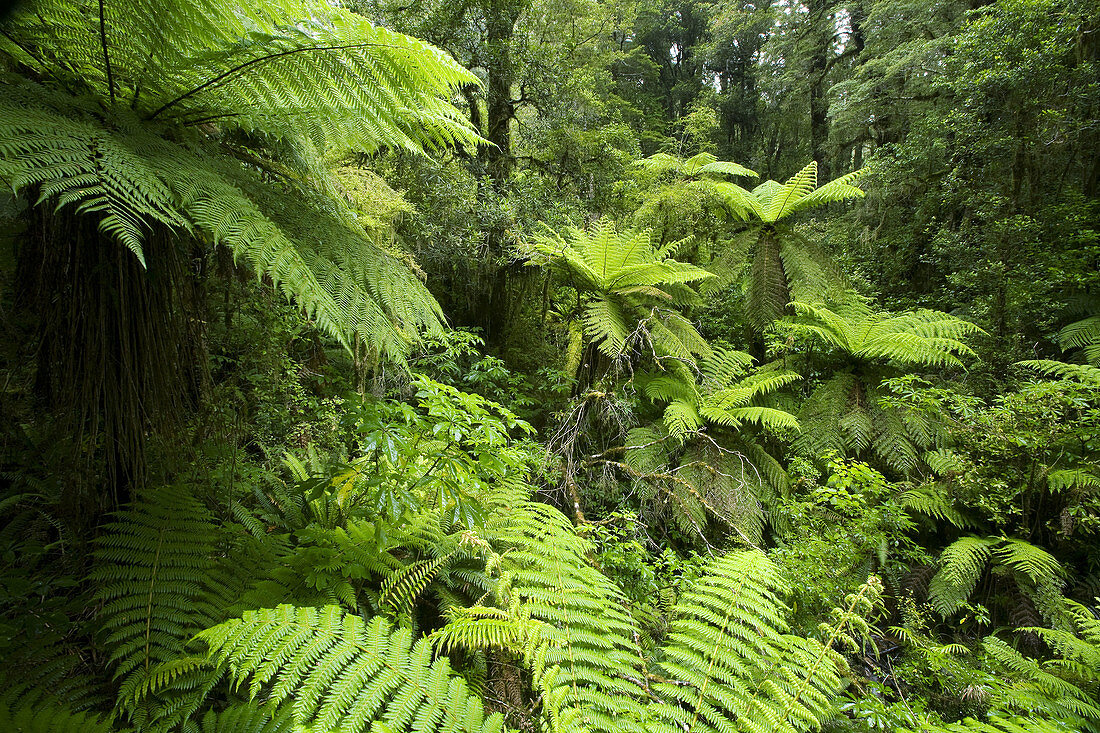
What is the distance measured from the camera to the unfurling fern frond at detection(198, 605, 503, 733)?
0.99 meters

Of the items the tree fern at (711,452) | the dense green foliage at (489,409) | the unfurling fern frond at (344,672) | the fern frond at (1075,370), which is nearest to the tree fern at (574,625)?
the dense green foliage at (489,409)

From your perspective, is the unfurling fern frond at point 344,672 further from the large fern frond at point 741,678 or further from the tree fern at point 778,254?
the tree fern at point 778,254

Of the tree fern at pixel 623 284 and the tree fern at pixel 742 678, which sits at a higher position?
the tree fern at pixel 623 284

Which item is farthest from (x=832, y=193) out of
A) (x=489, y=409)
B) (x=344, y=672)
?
(x=344, y=672)

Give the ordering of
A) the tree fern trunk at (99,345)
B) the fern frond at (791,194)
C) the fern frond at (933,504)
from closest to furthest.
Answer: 1. the tree fern trunk at (99,345)
2. the fern frond at (933,504)
3. the fern frond at (791,194)

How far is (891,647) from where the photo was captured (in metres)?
2.56

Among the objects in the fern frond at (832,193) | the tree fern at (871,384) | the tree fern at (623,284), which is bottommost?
the tree fern at (871,384)

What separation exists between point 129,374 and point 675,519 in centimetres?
268

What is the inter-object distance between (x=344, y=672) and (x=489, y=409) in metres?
1.88

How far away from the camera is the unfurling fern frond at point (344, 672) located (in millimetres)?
987

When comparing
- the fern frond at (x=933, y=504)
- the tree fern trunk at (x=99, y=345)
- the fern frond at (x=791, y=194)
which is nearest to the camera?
the tree fern trunk at (x=99, y=345)

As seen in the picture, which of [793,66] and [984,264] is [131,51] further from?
[793,66]

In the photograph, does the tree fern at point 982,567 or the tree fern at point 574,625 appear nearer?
the tree fern at point 574,625

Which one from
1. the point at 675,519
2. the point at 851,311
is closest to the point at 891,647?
the point at 675,519
